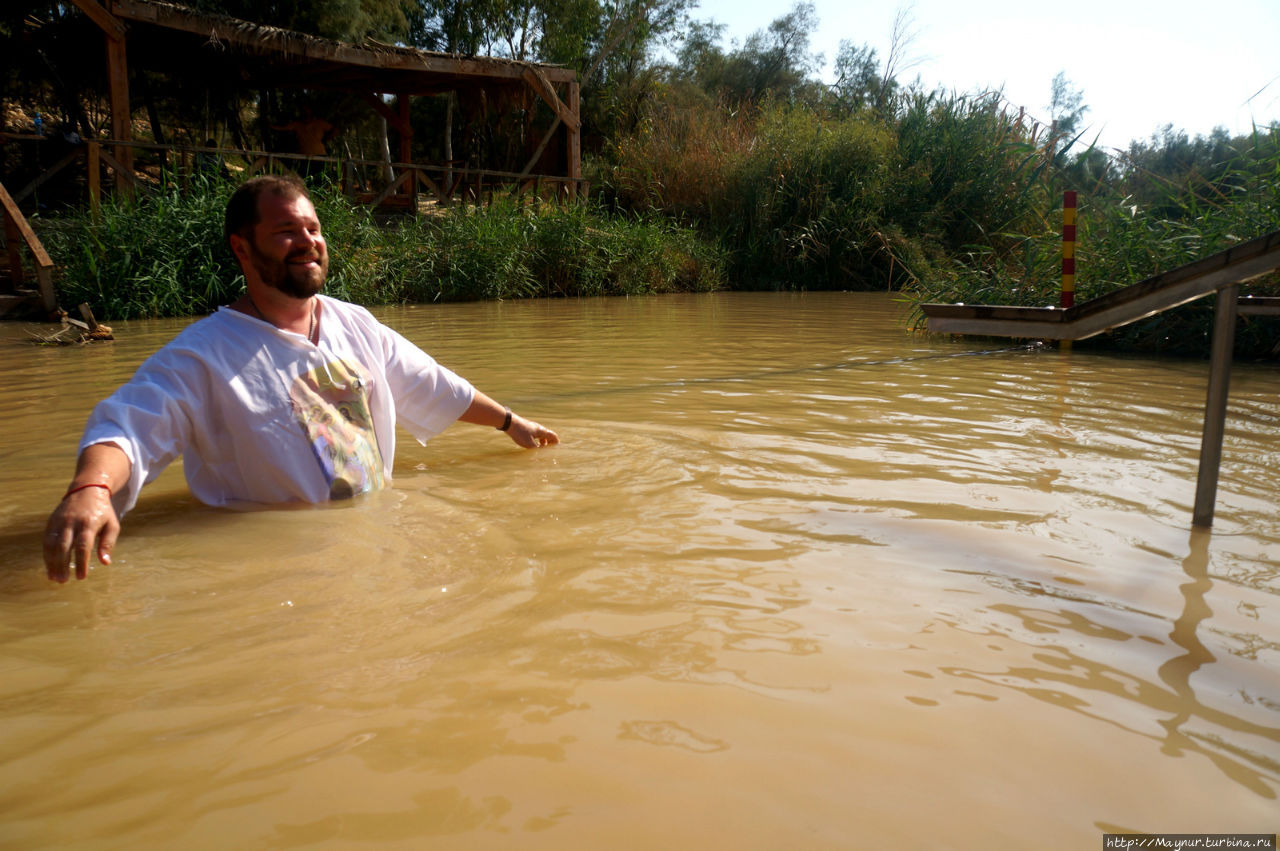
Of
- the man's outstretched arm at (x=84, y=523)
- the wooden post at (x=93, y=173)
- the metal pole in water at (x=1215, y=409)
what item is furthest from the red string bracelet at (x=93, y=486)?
the wooden post at (x=93, y=173)

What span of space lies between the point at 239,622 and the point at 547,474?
144cm

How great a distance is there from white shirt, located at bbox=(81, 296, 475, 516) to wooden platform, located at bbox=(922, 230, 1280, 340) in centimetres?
187

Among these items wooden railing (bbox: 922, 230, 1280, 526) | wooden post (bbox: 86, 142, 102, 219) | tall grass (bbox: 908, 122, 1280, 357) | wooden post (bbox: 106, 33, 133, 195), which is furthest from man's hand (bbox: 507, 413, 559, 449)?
wooden post (bbox: 106, 33, 133, 195)

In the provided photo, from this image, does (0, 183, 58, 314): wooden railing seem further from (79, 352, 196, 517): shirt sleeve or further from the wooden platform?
the wooden platform

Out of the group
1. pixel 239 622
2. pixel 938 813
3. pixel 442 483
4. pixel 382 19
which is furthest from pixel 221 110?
pixel 938 813

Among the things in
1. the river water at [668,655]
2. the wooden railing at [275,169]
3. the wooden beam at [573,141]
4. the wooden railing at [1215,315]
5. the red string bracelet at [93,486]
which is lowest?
the river water at [668,655]

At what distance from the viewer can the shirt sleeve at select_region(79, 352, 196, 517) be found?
2.21 meters

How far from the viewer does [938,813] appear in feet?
4.28

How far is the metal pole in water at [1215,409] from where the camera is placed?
2562 mm

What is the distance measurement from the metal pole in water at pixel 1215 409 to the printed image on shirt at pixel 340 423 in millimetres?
2345

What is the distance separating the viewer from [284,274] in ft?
8.59

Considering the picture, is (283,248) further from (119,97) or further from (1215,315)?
(119,97)

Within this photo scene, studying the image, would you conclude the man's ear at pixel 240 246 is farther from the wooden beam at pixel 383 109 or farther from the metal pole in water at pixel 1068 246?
the wooden beam at pixel 383 109

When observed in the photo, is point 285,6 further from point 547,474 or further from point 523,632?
point 523,632
